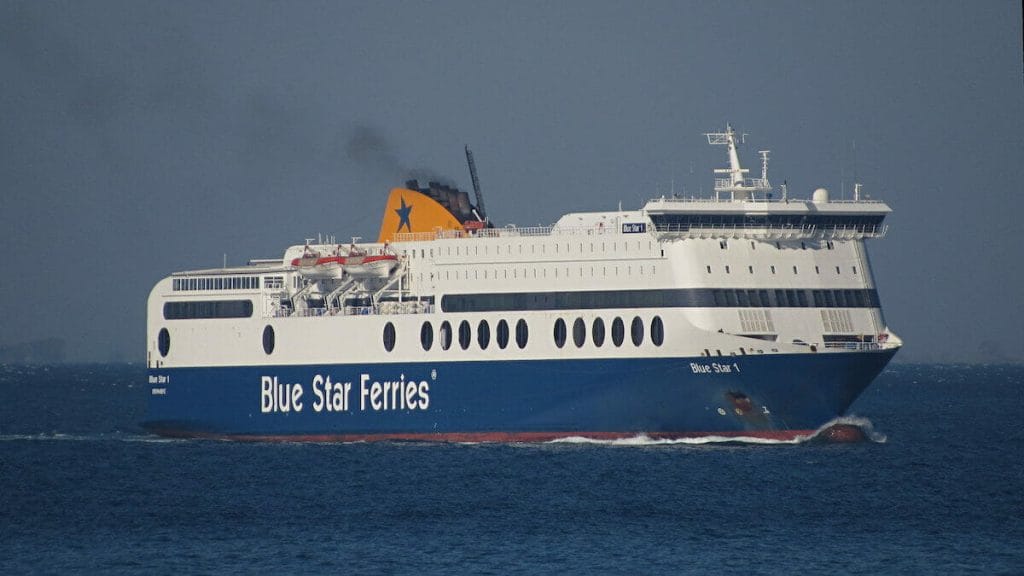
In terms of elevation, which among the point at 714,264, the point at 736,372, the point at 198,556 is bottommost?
the point at 198,556

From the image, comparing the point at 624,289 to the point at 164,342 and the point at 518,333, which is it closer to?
the point at 518,333

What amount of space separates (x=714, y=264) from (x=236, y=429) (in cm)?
1947

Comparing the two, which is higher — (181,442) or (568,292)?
(568,292)

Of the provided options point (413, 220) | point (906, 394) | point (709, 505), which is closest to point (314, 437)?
point (413, 220)

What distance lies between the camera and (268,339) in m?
59.5

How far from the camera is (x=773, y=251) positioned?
2056 inches

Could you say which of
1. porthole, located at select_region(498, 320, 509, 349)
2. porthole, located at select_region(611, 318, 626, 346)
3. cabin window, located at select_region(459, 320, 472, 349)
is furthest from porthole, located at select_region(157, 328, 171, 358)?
porthole, located at select_region(611, 318, 626, 346)

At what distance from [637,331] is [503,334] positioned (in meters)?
5.04

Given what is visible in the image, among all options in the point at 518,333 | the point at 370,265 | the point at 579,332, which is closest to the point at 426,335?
the point at 370,265

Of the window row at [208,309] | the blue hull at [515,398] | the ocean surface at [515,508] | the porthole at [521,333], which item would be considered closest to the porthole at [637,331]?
the blue hull at [515,398]

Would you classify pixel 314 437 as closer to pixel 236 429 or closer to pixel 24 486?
pixel 236 429

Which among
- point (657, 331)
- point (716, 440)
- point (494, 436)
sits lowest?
point (716, 440)

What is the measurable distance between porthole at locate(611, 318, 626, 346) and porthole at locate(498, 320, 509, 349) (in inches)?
157

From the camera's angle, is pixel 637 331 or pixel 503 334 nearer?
pixel 637 331
